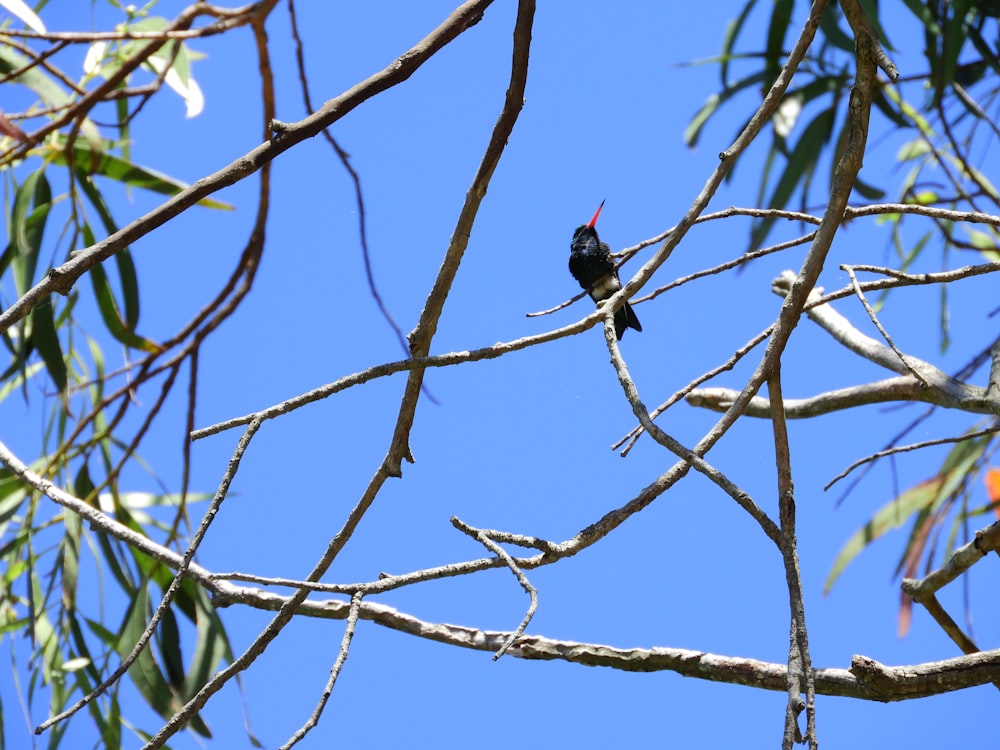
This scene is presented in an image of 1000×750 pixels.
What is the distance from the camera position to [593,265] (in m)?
3.23

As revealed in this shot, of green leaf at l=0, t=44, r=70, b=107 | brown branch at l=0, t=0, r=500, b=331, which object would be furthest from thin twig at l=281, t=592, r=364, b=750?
green leaf at l=0, t=44, r=70, b=107

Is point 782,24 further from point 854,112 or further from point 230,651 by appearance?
point 230,651

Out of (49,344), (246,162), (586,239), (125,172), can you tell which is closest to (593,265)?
(586,239)

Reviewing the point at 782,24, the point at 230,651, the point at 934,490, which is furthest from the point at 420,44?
the point at 934,490

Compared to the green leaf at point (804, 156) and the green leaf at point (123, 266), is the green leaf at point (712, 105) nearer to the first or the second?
the green leaf at point (804, 156)

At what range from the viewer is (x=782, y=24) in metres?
3.24

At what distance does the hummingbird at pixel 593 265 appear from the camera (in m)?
3.20

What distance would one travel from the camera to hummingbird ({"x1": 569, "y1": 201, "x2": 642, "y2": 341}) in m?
3.20

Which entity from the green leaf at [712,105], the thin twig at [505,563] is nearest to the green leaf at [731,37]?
the green leaf at [712,105]

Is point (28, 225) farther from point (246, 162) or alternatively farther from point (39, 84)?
point (246, 162)

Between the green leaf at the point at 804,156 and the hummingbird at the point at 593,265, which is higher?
the green leaf at the point at 804,156

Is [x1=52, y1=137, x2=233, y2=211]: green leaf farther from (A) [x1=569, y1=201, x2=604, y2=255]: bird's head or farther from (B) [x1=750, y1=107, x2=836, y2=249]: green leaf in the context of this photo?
(B) [x1=750, y1=107, x2=836, y2=249]: green leaf

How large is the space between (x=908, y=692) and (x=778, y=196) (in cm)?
240

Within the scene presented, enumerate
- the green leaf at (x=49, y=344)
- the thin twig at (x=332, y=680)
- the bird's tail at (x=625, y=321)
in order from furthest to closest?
1. the bird's tail at (x=625, y=321)
2. the green leaf at (x=49, y=344)
3. the thin twig at (x=332, y=680)
